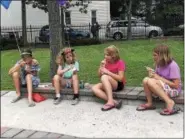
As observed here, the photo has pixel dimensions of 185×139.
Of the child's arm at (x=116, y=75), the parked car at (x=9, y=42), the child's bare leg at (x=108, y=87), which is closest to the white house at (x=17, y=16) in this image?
the parked car at (x=9, y=42)

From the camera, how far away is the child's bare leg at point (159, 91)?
18.4 feet

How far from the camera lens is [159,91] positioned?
561 centimetres

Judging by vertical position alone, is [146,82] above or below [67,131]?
above

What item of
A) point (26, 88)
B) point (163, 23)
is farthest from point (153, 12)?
point (26, 88)

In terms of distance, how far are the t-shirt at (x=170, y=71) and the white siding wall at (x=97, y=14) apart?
1047 inches

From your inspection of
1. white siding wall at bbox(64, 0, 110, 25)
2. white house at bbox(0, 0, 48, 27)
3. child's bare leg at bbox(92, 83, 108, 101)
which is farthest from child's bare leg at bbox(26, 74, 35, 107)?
white siding wall at bbox(64, 0, 110, 25)

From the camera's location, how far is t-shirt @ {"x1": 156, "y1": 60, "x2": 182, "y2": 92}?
5.74 meters

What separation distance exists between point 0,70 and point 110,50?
5258mm

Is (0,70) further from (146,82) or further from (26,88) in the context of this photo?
(146,82)

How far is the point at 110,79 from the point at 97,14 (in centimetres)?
2794

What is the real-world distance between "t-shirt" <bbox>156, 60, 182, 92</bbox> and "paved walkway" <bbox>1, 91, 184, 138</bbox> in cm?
50

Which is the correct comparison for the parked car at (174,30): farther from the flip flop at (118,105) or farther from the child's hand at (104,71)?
the flip flop at (118,105)

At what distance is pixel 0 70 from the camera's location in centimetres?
1081


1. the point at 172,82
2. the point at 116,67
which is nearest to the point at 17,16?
the point at 116,67
